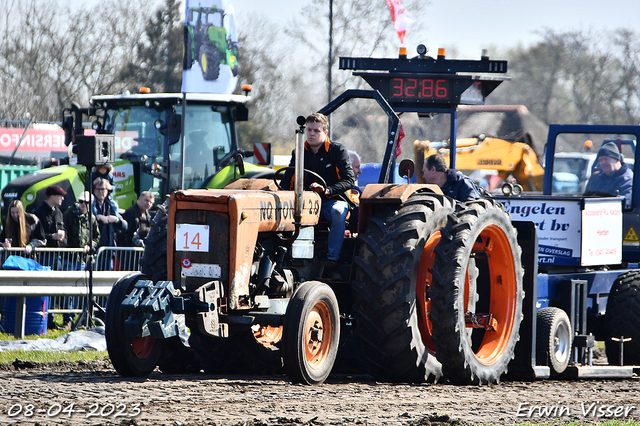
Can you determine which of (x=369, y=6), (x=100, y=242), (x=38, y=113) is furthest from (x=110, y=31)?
(x=100, y=242)

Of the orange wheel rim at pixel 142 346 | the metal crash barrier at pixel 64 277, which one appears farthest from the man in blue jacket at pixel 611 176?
the metal crash barrier at pixel 64 277

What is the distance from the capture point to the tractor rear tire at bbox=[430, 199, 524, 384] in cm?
682

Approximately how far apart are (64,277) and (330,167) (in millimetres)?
4643

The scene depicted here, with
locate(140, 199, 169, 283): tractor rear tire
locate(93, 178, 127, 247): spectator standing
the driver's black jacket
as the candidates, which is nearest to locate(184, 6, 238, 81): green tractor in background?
locate(93, 178, 127, 247): spectator standing

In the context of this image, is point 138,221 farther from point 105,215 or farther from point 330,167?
point 330,167

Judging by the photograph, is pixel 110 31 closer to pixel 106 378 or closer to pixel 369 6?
pixel 369 6

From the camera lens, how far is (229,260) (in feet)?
20.7

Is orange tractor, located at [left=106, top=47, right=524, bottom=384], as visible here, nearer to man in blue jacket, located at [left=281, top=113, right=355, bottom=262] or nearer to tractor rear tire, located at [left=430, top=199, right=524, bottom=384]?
tractor rear tire, located at [left=430, top=199, right=524, bottom=384]

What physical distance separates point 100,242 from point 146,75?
1060 inches

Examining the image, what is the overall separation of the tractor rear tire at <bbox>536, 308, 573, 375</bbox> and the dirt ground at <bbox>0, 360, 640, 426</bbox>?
0.52m

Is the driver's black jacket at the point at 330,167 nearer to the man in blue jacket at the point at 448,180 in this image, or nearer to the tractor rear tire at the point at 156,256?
the tractor rear tire at the point at 156,256

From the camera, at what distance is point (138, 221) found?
497 inches

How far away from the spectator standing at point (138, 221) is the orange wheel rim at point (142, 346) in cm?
567

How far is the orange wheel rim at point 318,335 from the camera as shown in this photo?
6.46 metres
